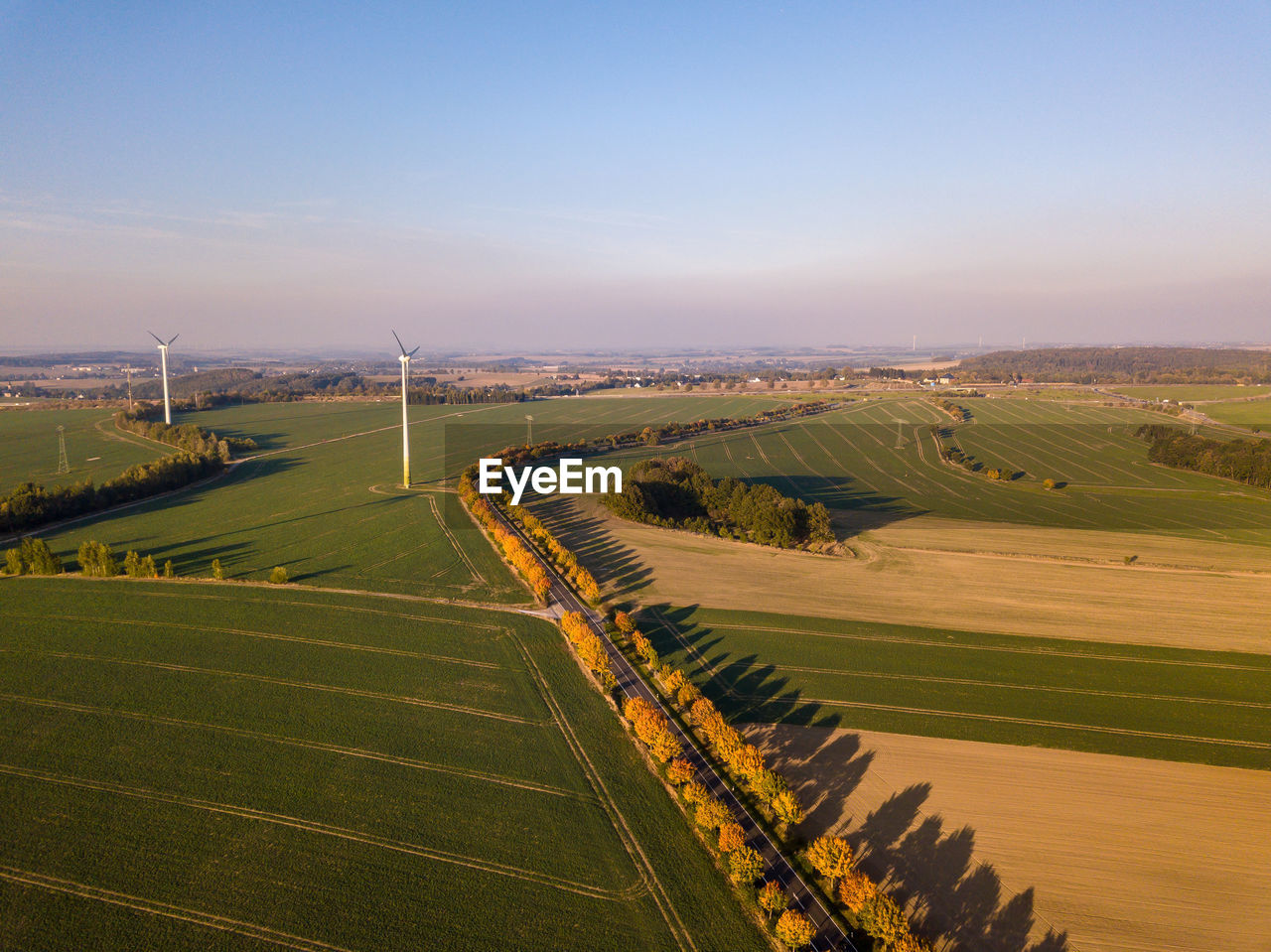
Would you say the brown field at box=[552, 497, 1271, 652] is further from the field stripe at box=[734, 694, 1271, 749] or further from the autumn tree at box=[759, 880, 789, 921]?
the autumn tree at box=[759, 880, 789, 921]

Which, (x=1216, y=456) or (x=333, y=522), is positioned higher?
(x=1216, y=456)

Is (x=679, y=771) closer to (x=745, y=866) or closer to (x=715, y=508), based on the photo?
(x=745, y=866)

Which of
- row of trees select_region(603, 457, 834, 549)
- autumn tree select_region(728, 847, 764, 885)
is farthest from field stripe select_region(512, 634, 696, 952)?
row of trees select_region(603, 457, 834, 549)

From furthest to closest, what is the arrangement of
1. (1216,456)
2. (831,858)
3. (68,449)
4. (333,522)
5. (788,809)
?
(68,449) < (1216,456) < (333,522) < (788,809) < (831,858)

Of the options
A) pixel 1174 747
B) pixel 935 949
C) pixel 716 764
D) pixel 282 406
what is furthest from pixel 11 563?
pixel 282 406

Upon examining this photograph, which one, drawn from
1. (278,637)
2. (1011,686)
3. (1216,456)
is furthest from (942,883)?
(1216,456)

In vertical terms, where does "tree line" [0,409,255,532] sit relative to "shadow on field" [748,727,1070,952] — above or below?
above
